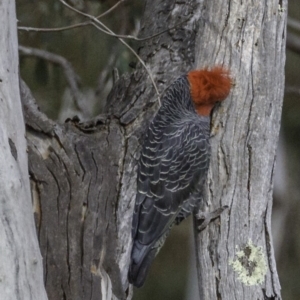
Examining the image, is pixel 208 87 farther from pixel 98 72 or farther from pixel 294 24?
pixel 98 72

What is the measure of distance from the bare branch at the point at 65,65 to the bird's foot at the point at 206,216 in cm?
194

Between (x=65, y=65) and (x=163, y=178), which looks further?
(x=65, y=65)

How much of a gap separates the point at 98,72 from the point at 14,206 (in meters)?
2.93

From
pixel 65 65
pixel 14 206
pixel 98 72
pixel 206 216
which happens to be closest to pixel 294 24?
pixel 98 72

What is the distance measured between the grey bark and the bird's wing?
68 cm

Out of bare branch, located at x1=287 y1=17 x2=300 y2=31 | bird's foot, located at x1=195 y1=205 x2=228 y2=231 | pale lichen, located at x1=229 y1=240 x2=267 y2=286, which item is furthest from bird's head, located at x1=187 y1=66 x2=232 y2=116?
bare branch, located at x1=287 y1=17 x2=300 y2=31

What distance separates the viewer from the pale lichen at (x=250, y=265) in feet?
7.68

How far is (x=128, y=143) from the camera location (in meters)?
2.71

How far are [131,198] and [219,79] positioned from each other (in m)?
0.65

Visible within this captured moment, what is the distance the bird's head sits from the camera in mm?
2400

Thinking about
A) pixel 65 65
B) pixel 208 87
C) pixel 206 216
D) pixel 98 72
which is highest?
pixel 98 72

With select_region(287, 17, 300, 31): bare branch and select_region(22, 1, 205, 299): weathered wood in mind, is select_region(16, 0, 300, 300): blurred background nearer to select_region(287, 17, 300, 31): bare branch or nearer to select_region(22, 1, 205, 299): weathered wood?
select_region(287, 17, 300, 31): bare branch

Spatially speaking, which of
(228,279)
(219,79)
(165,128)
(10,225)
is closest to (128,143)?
(165,128)

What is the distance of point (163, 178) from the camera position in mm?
2656
